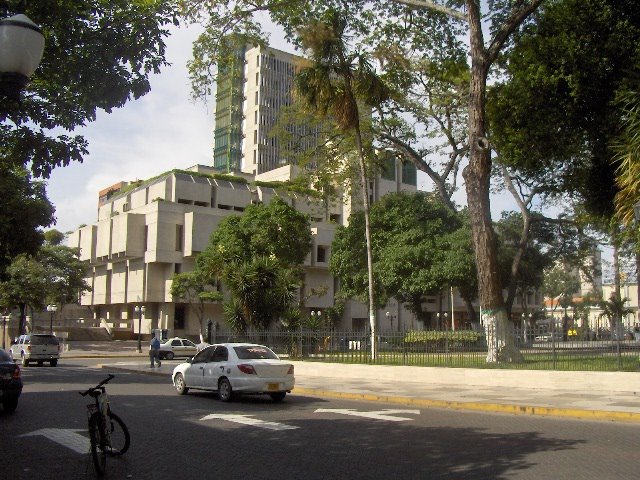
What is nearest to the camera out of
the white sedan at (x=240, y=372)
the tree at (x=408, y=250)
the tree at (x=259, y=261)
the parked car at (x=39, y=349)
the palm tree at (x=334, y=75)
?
the white sedan at (x=240, y=372)

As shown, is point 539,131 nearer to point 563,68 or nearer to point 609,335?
point 563,68

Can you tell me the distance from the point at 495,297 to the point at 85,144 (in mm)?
14216

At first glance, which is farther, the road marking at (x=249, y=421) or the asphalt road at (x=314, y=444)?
the road marking at (x=249, y=421)

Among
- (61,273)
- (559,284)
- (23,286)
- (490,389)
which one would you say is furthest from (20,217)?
(559,284)

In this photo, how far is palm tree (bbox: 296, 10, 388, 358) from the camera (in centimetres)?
2516

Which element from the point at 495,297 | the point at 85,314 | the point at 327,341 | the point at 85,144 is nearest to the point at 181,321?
the point at 85,314

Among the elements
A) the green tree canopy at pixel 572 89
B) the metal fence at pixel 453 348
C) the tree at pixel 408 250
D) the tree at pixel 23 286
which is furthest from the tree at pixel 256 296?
the tree at pixel 23 286

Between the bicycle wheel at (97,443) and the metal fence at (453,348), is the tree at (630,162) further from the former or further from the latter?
the bicycle wheel at (97,443)

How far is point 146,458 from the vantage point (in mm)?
9055

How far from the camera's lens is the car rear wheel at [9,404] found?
1348 cm

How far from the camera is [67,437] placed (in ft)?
35.0

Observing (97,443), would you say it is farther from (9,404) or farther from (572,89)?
(572,89)

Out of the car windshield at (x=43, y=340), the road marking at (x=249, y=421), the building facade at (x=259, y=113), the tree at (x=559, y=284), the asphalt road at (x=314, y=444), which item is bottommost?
the asphalt road at (x=314, y=444)

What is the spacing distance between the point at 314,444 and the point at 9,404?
286 inches
